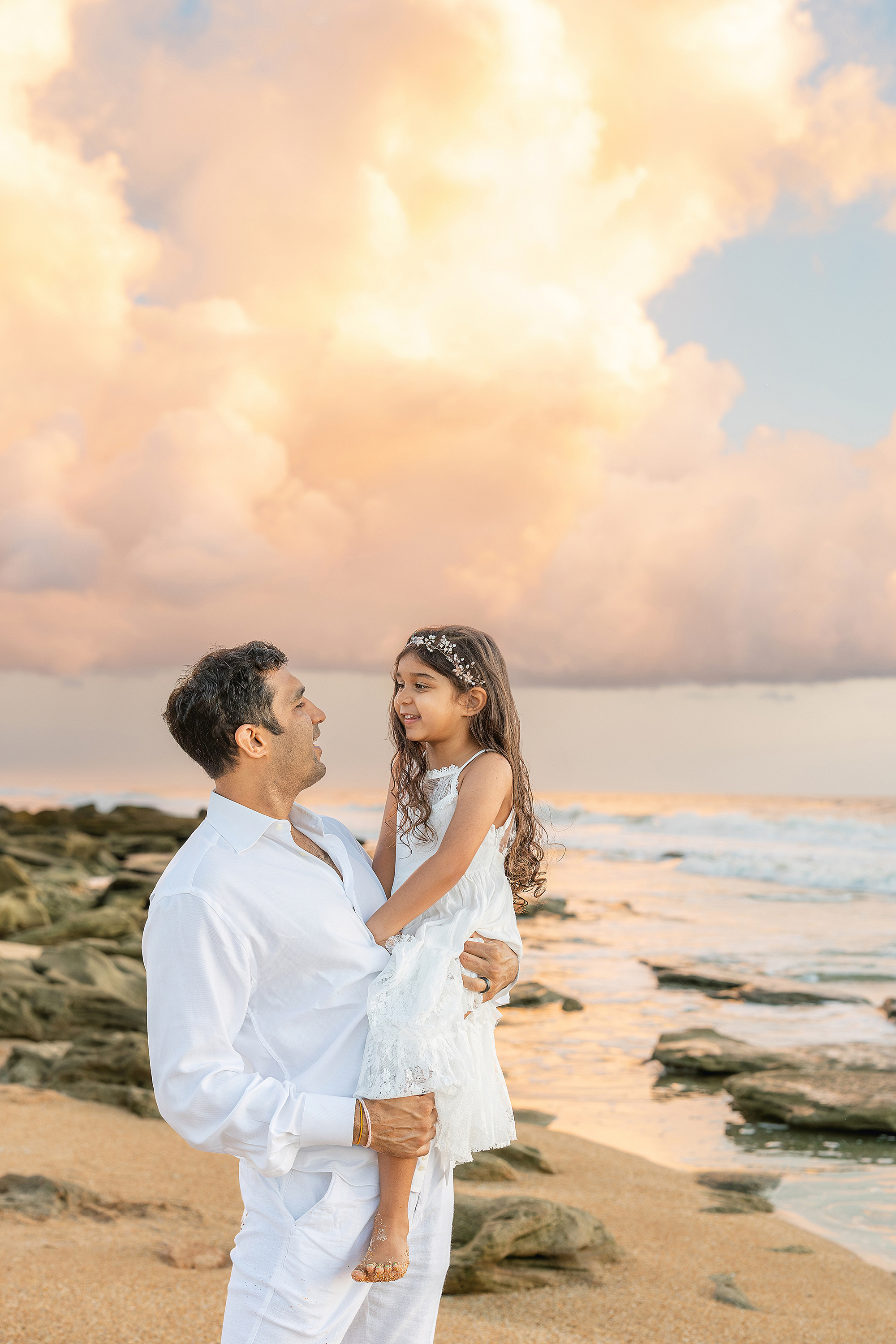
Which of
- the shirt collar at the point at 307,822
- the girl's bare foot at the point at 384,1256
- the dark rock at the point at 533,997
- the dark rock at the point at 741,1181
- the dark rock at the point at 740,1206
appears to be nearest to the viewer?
the girl's bare foot at the point at 384,1256

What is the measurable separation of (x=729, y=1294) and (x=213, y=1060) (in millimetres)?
3712

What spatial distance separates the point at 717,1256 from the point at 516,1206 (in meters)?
1.10

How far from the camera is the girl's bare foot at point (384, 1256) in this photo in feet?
7.78

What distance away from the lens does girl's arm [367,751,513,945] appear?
2803mm

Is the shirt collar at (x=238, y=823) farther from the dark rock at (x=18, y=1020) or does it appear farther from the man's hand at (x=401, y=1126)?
the dark rock at (x=18, y=1020)

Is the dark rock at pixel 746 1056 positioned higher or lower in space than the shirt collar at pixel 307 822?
lower

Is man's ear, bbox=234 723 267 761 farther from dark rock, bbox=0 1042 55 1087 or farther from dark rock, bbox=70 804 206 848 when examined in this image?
dark rock, bbox=70 804 206 848

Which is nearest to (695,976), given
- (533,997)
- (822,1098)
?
(533,997)

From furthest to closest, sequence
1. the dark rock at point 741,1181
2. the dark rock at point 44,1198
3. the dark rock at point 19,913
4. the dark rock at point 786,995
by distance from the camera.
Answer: the dark rock at point 19,913 < the dark rock at point 786,995 < the dark rock at point 741,1181 < the dark rock at point 44,1198

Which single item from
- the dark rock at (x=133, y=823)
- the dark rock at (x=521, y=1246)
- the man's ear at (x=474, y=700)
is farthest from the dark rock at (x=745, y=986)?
the dark rock at (x=133, y=823)

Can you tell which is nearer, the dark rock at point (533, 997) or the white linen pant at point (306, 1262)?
the white linen pant at point (306, 1262)

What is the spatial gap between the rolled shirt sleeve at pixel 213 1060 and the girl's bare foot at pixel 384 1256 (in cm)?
25

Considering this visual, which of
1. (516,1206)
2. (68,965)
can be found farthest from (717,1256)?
(68,965)

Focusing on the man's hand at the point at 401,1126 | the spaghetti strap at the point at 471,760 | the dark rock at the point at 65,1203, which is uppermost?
the spaghetti strap at the point at 471,760
